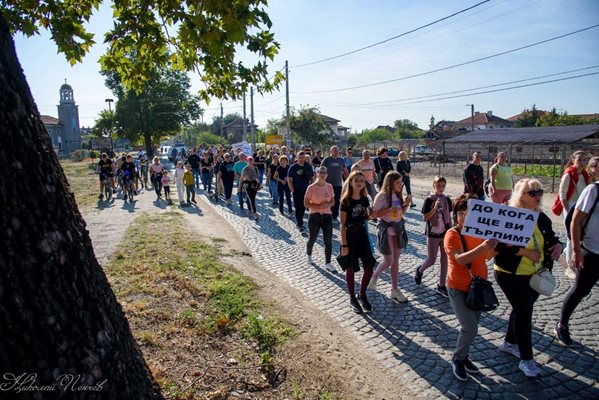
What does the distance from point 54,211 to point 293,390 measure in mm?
2564

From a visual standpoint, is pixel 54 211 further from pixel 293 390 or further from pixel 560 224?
pixel 560 224

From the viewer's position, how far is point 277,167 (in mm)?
12500

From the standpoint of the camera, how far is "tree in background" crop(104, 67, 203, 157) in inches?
1750

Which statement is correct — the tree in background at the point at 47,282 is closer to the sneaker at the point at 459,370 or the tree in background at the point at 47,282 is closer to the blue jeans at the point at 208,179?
the sneaker at the point at 459,370

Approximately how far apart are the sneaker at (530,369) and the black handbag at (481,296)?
0.78 metres

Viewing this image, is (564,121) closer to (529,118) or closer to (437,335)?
(529,118)

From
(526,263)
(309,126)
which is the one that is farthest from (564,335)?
(309,126)

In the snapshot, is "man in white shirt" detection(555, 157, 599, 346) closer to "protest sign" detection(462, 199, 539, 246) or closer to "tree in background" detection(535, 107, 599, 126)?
"protest sign" detection(462, 199, 539, 246)

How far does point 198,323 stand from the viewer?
15.1 ft

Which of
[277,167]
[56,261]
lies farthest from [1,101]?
[277,167]

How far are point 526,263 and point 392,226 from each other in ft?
6.74

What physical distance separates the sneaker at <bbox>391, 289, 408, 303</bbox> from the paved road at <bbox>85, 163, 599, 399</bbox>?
9cm

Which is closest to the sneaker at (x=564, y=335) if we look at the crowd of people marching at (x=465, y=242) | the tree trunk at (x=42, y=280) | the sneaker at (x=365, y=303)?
the crowd of people marching at (x=465, y=242)

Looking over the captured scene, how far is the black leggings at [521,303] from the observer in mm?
3654
